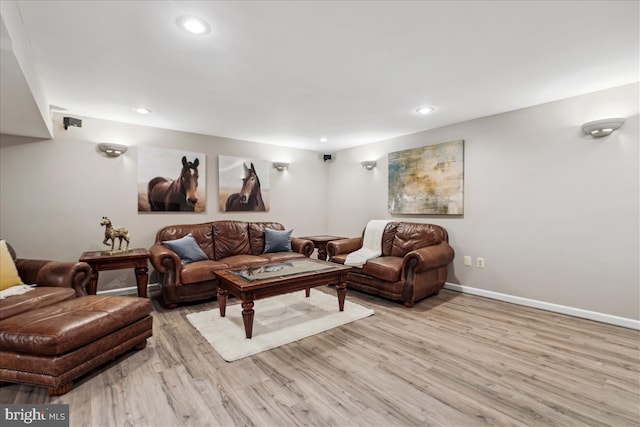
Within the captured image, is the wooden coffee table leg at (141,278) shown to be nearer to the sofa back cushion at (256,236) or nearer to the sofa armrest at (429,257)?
the sofa back cushion at (256,236)

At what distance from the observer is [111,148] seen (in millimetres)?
3598

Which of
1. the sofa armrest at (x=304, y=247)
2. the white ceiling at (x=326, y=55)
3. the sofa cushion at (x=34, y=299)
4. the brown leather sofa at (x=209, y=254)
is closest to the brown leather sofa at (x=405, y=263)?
the sofa armrest at (x=304, y=247)

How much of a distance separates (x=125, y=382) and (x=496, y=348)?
2.80m

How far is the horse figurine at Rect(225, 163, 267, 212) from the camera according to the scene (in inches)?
186

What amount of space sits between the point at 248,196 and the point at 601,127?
14.7 feet

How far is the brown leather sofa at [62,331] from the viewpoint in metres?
1.73

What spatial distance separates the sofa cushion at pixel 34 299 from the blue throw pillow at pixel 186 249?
1.20 m

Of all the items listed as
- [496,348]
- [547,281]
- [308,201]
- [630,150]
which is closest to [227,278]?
[496,348]

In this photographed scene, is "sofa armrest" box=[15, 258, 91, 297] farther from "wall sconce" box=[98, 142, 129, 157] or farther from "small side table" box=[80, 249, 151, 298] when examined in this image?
"wall sconce" box=[98, 142, 129, 157]

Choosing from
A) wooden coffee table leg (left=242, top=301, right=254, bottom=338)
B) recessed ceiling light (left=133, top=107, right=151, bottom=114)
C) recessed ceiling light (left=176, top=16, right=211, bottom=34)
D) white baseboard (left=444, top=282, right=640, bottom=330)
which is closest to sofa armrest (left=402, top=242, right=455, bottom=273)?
white baseboard (left=444, top=282, right=640, bottom=330)

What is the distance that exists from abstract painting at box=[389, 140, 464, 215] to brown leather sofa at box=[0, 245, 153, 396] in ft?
11.9

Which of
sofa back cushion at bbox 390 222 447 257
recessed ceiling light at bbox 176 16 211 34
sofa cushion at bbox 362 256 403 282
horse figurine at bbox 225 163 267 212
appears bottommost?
sofa cushion at bbox 362 256 403 282

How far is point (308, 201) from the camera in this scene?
568cm

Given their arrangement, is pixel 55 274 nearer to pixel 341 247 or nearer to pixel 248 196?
pixel 248 196
